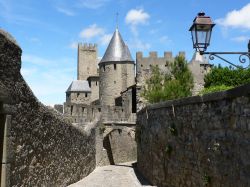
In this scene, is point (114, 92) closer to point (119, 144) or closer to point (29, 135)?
point (119, 144)

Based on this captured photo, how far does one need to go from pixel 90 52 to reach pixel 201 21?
186ft

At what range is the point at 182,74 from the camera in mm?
21703

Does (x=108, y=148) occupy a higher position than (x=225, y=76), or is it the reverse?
(x=225, y=76)

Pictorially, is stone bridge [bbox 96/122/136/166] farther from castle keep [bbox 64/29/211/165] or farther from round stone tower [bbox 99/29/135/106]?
round stone tower [bbox 99/29/135/106]

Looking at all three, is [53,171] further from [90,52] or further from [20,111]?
[90,52]

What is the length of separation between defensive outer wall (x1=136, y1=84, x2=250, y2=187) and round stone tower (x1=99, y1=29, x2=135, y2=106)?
97.5 ft

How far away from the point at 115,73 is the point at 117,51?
9.21 ft

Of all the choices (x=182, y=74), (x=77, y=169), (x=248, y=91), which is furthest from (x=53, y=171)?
(x=182, y=74)

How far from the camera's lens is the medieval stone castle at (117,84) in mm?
26534

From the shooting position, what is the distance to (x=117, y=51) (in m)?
43.4

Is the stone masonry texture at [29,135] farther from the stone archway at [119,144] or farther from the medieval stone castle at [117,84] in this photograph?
the stone archway at [119,144]

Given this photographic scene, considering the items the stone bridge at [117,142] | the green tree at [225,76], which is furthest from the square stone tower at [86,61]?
the stone bridge at [117,142]

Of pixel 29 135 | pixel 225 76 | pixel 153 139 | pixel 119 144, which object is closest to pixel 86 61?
pixel 225 76

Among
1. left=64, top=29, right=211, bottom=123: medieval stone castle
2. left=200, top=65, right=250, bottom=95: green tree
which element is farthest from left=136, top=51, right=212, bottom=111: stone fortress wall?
left=200, top=65, right=250, bottom=95: green tree
